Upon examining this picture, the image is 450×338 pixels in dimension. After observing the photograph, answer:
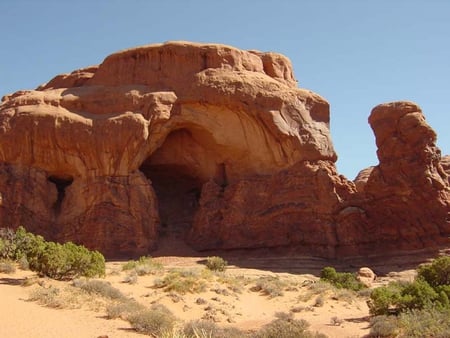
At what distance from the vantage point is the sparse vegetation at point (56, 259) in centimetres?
1877

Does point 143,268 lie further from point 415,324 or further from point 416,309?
point 415,324

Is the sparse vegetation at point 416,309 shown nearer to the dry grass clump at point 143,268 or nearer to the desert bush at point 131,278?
the desert bush at point 131,278

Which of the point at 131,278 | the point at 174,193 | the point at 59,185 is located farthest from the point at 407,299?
the point at 59,185

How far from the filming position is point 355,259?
30391mm

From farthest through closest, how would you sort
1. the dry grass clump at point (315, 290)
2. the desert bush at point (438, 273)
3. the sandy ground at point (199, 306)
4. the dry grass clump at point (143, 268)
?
the dry grass clump at point (143, 268) → the dry grass clump at point (315, 290) → the desert bush at point (438, 273) → the sandy ground at point (199, 306)

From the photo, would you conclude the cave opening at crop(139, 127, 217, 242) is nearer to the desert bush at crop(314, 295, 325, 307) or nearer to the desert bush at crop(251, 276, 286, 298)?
the desert bush at crop(251, 276, 286, 298)

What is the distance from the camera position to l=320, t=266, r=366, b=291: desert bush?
74.6 feet

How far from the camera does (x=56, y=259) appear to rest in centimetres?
1867

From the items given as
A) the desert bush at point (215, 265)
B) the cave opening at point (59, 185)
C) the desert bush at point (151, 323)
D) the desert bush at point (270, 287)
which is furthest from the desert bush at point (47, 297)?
the cave opening at point (59, 185)

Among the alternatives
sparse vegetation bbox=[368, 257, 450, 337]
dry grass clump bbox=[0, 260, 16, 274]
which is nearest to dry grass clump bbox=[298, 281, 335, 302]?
sparse vegetation bbox=[368, 257, 450, 337]

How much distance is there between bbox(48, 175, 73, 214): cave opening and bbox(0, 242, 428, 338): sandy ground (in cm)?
736

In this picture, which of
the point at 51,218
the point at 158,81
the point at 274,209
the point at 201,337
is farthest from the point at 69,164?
the point at 201,337

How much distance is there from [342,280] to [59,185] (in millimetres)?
19609

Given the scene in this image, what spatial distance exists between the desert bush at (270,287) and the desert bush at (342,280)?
2269 mm
